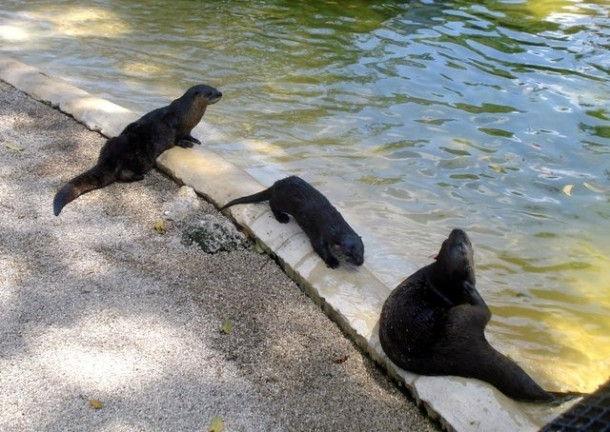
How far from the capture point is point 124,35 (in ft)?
27.3

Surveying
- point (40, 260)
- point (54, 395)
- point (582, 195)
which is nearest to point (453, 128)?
point (582, 195)

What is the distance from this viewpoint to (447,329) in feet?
10.3

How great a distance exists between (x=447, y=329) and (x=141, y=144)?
260 centimetres

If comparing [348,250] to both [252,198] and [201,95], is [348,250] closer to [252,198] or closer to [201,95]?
[252,198]

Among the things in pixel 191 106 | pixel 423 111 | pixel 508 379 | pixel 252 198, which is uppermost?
pixel 191 106

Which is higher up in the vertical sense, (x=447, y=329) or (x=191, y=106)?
(x=191, y=106)

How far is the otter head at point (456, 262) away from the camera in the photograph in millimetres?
3293

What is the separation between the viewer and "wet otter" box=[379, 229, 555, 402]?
3000 mm

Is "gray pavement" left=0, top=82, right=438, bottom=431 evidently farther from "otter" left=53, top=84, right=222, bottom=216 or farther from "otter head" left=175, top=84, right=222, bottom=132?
"otter head" left=175, top=84, right=222, bottom=132

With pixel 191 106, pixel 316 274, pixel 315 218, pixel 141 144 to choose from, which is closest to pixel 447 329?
pixel 316 274

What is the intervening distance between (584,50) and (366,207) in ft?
16.0

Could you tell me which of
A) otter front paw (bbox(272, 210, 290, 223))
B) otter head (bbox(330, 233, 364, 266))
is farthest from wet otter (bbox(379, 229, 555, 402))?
otter front paw (bbox(272, 210, 290, 223))

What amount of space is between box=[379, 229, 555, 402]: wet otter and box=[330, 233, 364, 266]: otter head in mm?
533

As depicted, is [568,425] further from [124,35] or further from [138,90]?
[124,35]
